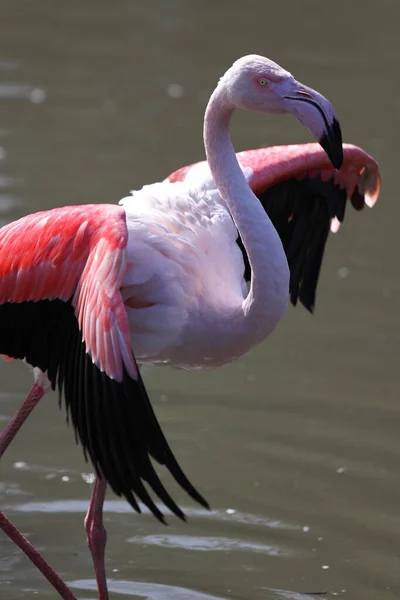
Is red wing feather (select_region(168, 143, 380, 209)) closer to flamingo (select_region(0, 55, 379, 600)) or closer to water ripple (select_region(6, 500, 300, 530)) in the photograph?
flamingo (select_region(0, 55, 379, 600))

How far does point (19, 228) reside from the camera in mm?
4078

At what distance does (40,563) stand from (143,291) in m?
1.03

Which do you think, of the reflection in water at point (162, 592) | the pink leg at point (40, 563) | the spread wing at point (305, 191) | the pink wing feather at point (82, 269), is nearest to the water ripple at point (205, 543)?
the reflection in water at point (162, 592)

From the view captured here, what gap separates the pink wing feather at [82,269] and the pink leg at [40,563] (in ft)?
2.98

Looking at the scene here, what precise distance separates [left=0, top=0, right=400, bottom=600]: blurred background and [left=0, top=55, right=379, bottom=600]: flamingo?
1.34ft

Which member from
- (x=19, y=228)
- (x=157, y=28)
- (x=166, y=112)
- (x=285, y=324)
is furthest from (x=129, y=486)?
(x=157, y=28)

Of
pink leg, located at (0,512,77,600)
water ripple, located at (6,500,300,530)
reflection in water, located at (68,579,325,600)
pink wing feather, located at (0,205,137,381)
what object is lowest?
reflection in water, located at (68,579,325,600)

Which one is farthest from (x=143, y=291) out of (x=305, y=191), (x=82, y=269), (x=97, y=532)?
(x=305, y=191)

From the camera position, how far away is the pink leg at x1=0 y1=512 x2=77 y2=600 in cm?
430

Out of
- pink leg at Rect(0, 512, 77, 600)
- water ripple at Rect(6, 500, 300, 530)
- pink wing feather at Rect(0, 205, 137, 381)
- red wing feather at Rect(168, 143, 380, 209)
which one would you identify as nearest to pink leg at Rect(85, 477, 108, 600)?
pink leg at Rect(0, 512, 77, 600)

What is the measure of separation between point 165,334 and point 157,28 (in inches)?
412

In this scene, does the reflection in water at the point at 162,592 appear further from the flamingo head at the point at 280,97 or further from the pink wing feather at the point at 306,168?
the flamingo head at the point at 280,97

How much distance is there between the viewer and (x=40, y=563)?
4332 millimetres

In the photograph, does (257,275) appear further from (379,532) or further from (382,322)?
(382,322)
